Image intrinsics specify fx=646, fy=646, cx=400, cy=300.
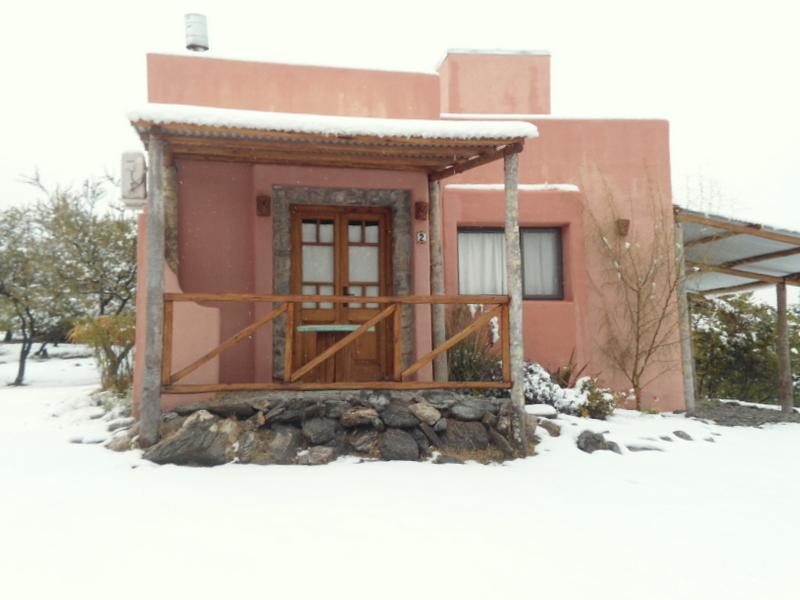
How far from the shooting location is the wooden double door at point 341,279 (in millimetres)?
7172

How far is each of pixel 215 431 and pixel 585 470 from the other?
3.27 meters

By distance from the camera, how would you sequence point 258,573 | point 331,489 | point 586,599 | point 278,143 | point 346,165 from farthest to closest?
1. point 346,165
2. point 278,143
3. point 331,489
4. point 258,573
5. point 586,599

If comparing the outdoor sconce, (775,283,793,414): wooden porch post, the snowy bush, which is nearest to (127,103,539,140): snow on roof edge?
the outdoor sconce

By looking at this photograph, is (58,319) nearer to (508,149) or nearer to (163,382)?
(163,382)

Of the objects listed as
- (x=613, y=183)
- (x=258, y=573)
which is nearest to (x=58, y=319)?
(x=613, y=183)

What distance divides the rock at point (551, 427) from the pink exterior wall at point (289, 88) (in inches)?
153

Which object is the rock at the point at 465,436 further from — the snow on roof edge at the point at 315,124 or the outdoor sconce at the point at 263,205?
the outdoor sconce at the point at 263,205

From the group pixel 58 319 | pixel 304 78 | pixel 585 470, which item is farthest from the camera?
pixel 58 319

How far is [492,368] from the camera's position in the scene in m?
7.44

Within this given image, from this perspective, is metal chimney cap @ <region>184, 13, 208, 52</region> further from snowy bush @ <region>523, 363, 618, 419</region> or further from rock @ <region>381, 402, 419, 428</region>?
snowy bush @ <region>523, 363, 618, 419</region>

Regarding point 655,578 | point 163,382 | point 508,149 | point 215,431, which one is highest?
point 508,149

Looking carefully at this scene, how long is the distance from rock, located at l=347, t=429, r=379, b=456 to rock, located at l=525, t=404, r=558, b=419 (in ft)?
6.13

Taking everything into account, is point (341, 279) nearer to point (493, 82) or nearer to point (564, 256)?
point (564, 256)

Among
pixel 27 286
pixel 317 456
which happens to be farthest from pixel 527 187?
pixel 27 286
